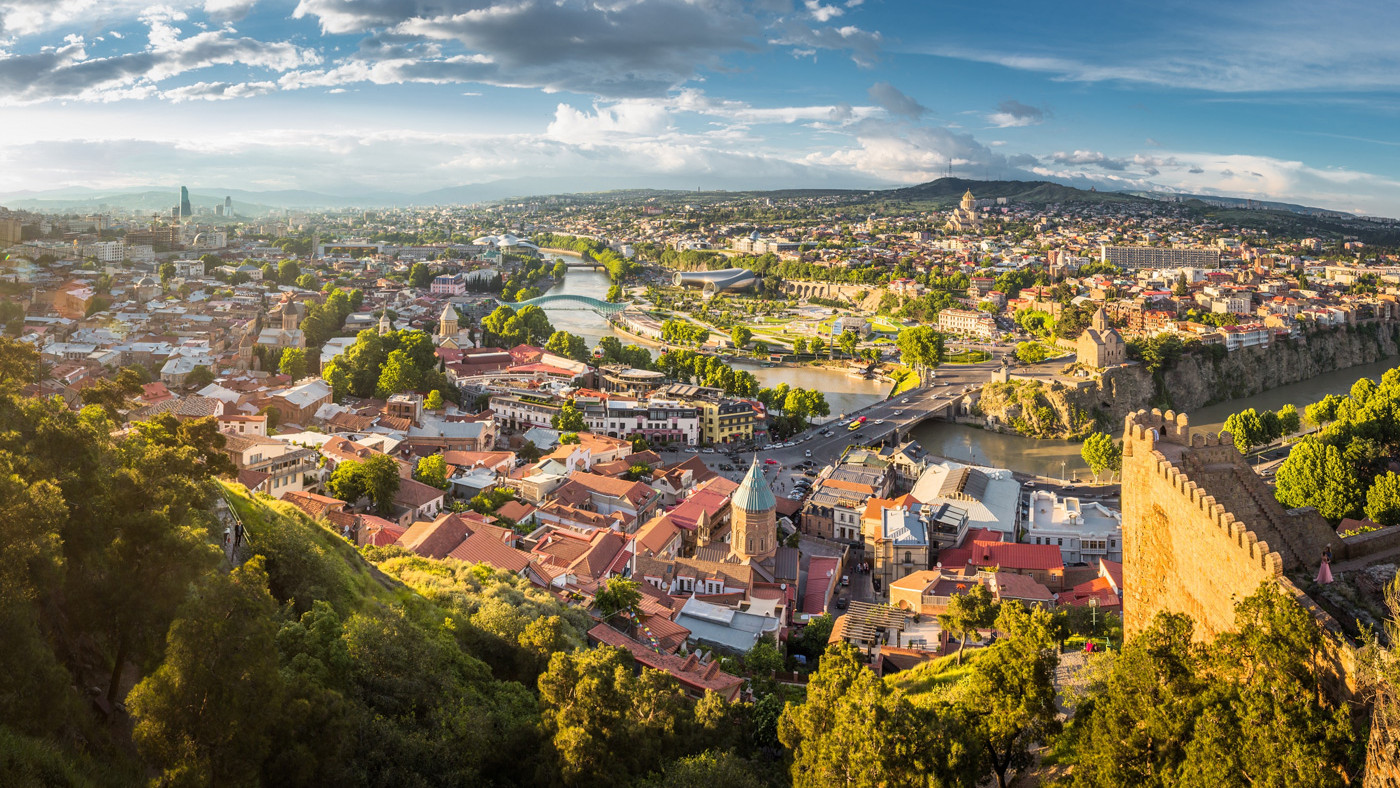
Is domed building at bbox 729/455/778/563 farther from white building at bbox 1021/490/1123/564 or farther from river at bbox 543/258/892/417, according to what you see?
river at bbox 543/258/892/417

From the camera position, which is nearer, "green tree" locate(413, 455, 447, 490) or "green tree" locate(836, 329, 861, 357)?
"green tree" locate(413, 455, 447, 490)

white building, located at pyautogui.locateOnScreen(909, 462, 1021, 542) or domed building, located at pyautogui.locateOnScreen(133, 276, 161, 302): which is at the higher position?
domed building, located at pyautogui.locateOnScreen(133, 276, 161, 302)

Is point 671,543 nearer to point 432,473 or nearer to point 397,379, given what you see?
point 432,473

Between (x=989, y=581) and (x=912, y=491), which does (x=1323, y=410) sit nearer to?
(x=912, y=491)

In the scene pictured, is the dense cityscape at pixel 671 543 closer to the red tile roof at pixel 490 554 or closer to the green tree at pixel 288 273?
the red tile roof at pixel 490 554

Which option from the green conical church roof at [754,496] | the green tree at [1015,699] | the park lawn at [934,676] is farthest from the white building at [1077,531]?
the green tree at [1015,699]

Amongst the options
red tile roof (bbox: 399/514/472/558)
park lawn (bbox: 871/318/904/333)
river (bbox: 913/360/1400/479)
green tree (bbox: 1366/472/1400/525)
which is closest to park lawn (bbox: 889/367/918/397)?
river (bbox: 913/360/1400/479)
